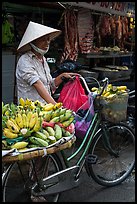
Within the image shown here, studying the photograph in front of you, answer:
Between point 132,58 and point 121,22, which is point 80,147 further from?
point 132,58

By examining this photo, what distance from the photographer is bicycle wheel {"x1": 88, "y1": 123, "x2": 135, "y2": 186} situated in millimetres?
3969

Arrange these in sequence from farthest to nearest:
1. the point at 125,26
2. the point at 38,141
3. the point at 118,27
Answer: the point at 125,26 < the point at 118,27 < the point at 38,141

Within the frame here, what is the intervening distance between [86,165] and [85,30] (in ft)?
12.2

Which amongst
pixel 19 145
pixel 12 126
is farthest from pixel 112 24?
pixel 19 145

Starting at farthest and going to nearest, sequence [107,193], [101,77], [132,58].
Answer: [132,58], [101,77], [107,193]

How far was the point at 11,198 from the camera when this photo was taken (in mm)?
3768

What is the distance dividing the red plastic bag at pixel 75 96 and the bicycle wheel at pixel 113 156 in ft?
1.38

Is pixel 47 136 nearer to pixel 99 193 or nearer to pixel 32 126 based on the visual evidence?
pixel 32 126

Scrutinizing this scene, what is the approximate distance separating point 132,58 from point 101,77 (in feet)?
7.77

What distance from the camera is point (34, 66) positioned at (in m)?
3.67

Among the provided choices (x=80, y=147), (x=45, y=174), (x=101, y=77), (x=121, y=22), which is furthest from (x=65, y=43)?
(x=45, y=174)

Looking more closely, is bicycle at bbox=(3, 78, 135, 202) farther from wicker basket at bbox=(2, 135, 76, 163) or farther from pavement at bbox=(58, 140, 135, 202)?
wicker basket at bbox=(2, 135, 76, 163)

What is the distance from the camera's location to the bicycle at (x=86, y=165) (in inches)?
127

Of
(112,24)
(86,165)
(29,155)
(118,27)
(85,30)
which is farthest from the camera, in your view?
(118,27)
